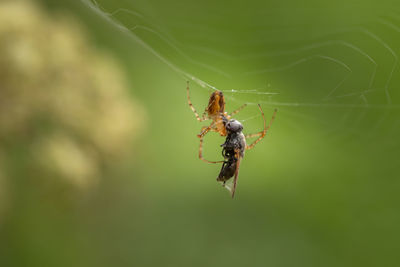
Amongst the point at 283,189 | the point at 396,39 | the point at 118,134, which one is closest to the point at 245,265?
the point at 283,189

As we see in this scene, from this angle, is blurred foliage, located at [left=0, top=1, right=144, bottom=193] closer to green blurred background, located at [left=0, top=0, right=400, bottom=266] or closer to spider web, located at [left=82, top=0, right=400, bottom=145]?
green blurred background, located at [left=0, top=0, right=400, bottom=266]

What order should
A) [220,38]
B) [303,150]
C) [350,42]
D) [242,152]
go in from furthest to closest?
[303,150] < [242,152] < [350,42] < [220,38]

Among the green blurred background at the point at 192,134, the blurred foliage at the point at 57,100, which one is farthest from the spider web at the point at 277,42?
the blurred foliage at the point at 57,100

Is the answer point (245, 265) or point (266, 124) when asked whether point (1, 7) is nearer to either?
point (266, 124)

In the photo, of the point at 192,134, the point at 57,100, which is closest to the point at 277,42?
the point at 57,100

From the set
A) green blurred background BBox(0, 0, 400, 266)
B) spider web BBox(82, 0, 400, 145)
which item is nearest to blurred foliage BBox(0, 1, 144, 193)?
green blurred background BBox(0, 0, 400, 266)

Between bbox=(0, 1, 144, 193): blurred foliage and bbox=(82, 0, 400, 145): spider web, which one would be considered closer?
bbox=(82, 0, 400, 145): spider web

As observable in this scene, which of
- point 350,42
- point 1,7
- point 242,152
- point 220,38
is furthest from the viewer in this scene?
point 242,152

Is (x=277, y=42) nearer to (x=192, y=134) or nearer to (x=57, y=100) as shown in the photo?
(x=57, y=100)
